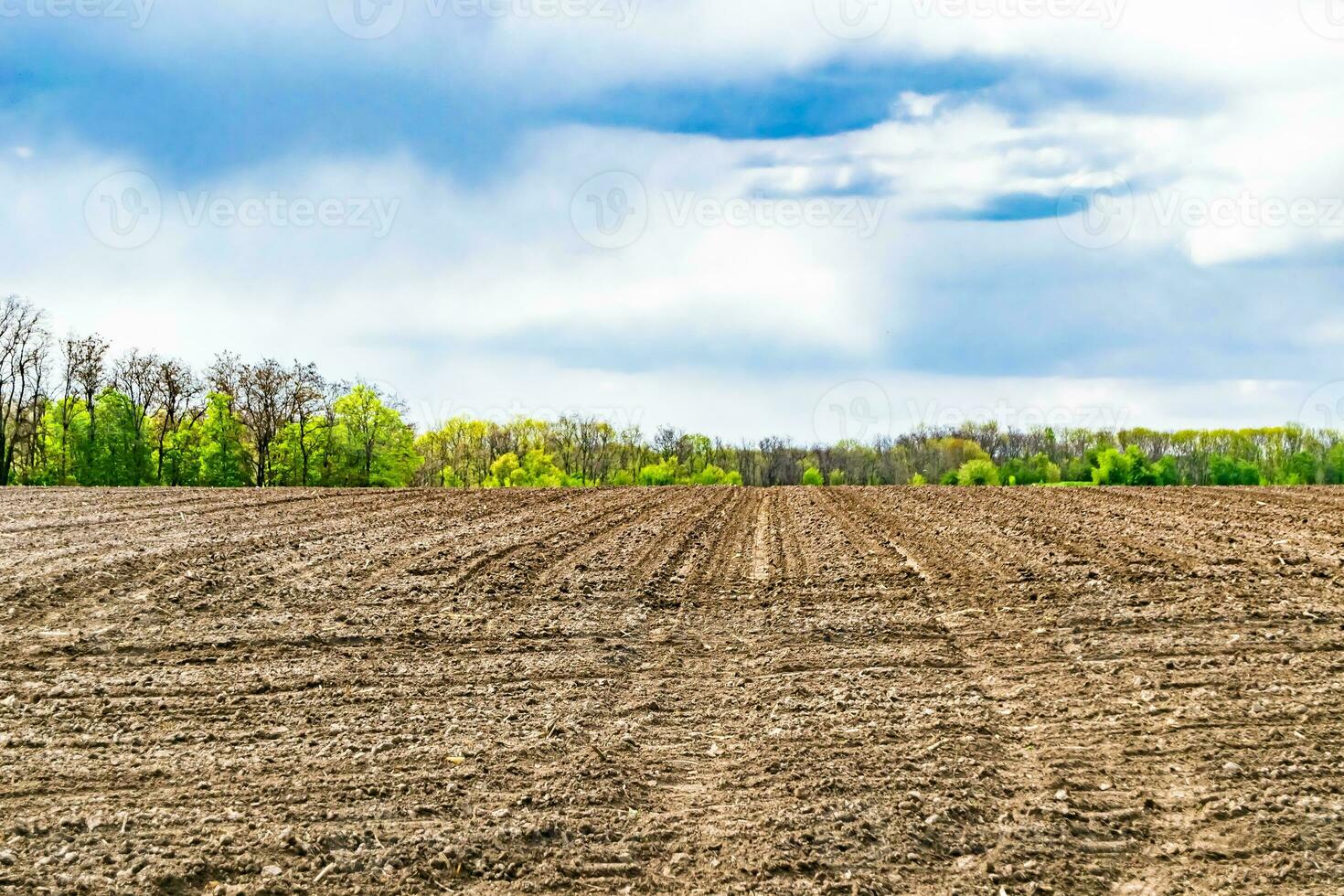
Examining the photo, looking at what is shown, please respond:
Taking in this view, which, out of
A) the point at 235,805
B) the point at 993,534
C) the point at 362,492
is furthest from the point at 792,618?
the point at 362,492

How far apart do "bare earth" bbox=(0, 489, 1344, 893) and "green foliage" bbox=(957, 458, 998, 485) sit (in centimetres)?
6720

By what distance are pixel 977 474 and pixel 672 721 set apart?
77816mm

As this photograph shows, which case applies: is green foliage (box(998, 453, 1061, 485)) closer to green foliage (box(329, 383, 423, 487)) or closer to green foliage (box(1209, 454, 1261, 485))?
green foliage (box(1209, 454, 1261, 485))

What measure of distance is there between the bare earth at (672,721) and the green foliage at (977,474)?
6720cm

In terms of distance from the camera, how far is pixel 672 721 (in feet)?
25.3

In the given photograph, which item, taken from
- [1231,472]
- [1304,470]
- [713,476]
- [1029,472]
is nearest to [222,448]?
[713,476]

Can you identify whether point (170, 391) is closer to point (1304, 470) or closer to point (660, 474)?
point (660, 474)

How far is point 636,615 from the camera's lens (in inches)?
457

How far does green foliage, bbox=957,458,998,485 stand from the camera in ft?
266

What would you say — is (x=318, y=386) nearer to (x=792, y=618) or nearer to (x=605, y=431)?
(x=605, y=431)

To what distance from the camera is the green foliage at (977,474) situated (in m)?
81.1

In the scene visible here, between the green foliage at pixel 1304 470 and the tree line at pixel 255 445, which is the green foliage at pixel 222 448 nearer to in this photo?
the tree line at pixel 255 445

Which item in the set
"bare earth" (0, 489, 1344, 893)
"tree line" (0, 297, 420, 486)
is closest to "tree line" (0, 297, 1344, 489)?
"tree line" (0, 297, 420, 486)

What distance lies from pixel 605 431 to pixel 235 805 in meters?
99.2
